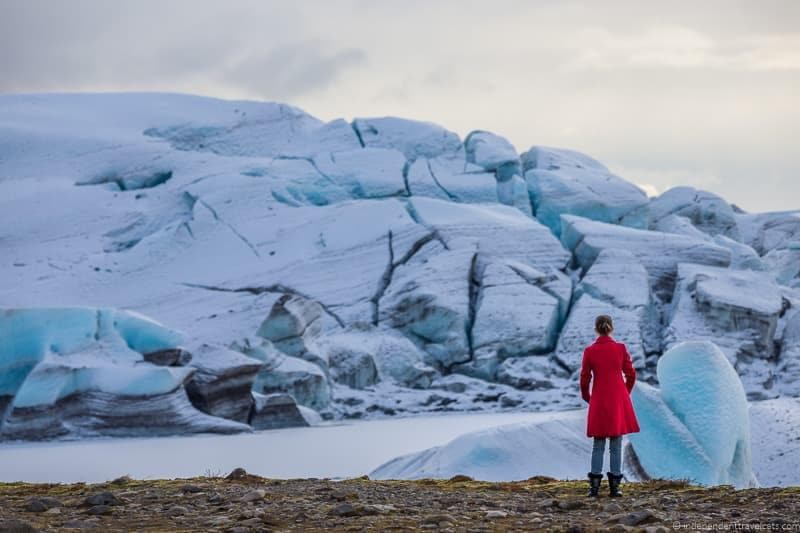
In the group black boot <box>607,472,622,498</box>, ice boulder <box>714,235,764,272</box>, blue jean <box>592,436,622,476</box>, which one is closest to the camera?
black boot <box>607,472,622,498</box>

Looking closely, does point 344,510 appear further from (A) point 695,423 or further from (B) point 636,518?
(A) point 695,423

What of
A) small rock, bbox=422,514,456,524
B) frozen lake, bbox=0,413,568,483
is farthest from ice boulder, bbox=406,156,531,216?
small rock, bbox=422,514,456,524

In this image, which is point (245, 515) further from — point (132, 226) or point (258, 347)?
point (132, 226)

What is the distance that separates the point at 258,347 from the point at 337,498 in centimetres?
1591

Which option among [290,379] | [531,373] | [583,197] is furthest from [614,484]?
[583,197]

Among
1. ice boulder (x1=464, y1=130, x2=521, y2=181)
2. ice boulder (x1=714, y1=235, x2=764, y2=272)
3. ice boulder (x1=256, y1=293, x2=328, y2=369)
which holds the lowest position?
ice boulder (x1=256, y1=293, x2=328, y2=369)

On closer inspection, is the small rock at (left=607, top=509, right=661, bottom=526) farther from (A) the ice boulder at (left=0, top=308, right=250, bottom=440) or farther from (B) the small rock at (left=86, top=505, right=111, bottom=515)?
(A) the ice boulder at (left=0, top=308, right=250, bottom=440)

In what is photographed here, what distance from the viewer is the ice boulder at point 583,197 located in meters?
31.7

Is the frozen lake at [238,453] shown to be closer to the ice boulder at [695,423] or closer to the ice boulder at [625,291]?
the ice boulder at [695,423]

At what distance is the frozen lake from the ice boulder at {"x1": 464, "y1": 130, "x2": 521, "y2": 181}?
498 inches

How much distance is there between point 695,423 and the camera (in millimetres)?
9570

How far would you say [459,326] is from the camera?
2550 centimetres

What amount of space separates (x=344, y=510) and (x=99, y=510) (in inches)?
44.5

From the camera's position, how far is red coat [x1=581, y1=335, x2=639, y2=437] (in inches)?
252
